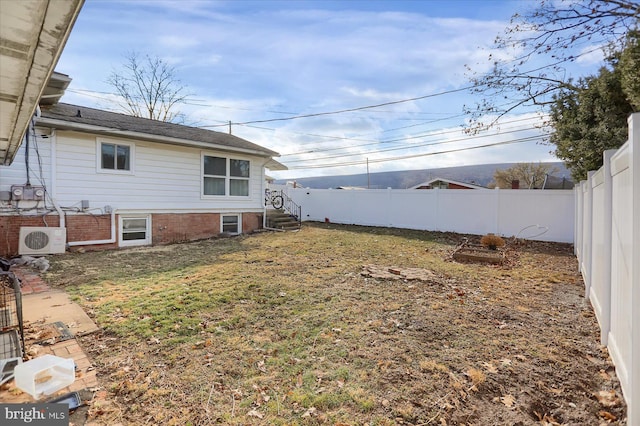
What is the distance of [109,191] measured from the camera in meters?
9.41

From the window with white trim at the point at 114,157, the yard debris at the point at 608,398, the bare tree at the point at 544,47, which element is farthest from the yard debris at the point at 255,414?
the window with white trim at the point at 114,157

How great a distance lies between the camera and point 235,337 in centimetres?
353

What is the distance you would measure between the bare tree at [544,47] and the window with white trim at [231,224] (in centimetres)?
943

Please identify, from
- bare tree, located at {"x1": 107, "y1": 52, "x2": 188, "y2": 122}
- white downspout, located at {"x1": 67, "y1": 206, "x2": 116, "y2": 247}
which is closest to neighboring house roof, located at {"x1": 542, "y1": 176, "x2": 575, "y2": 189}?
white downspout, located at {"x1": 67, "y1": 206, "x2": 116, "y2": 247}

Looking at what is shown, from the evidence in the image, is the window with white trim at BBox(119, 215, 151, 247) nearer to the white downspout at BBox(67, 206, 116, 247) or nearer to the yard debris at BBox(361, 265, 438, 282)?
the white downspout at BBox(67, 206, 116, 247)

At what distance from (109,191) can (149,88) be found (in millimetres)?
19606

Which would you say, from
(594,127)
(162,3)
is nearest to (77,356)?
(162,3)

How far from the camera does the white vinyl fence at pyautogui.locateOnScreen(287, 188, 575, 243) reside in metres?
10.9

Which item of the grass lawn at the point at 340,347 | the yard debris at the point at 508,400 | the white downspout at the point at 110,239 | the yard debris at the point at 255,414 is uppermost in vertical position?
the white downspout at the point at 110,239

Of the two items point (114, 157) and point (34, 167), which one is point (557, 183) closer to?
point (114, 157)

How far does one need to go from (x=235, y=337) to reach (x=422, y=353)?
2.00 m

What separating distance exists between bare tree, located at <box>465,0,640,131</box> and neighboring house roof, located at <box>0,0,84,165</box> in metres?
8.79

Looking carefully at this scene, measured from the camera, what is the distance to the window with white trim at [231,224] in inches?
488

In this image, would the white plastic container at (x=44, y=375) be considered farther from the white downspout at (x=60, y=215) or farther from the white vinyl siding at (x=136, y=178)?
the white vinyl siding at (x=136, y=178)
